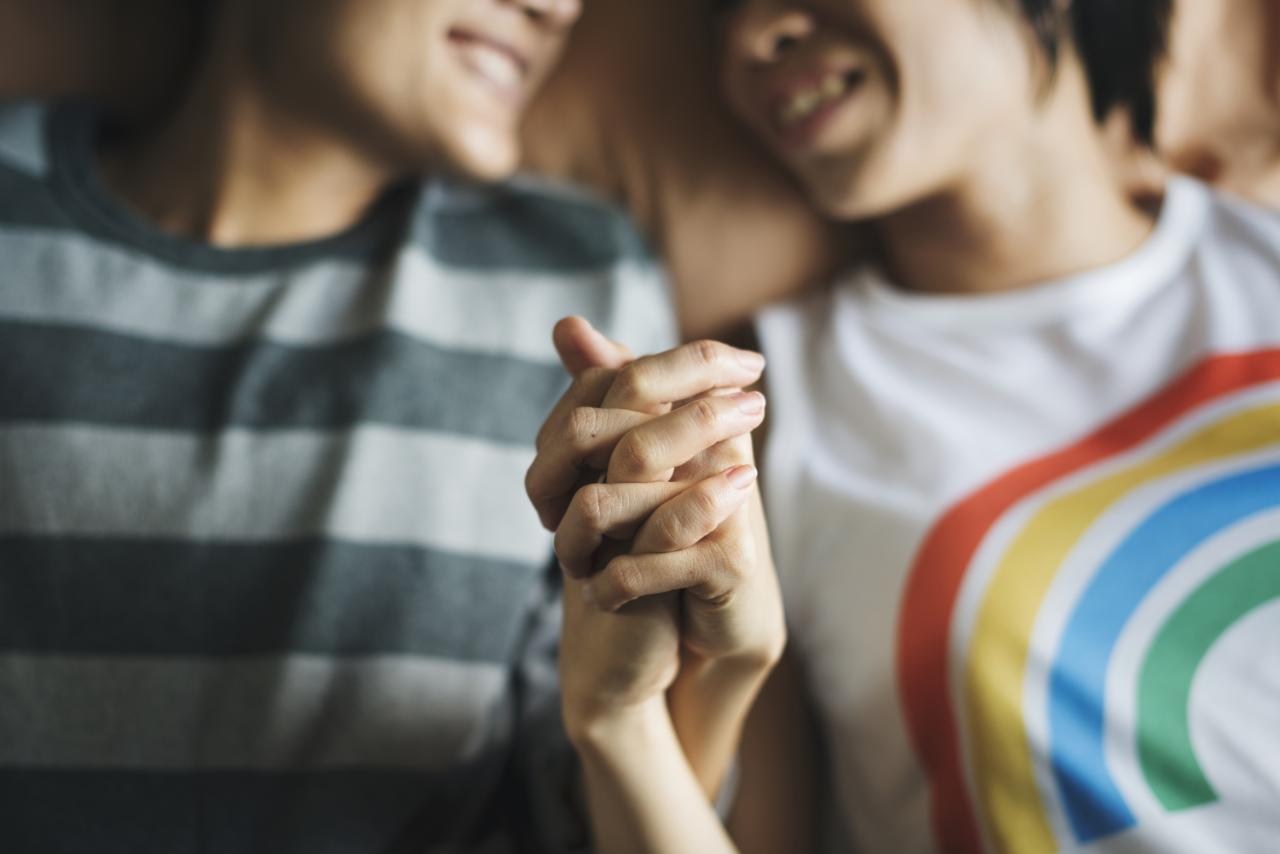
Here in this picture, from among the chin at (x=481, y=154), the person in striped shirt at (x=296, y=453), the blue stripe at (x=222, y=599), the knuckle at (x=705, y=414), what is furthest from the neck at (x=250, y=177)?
the knuckle at (x=705, y=414)

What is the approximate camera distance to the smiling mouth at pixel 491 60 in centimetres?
79

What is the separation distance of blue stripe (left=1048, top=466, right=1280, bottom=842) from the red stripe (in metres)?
0.06

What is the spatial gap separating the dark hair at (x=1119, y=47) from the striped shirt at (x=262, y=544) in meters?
0.43

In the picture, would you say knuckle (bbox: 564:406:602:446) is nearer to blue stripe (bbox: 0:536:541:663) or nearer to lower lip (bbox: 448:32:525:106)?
blue stripe (bbox: 0:536:541:663)

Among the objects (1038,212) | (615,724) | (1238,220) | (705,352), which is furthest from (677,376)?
(1238,220)

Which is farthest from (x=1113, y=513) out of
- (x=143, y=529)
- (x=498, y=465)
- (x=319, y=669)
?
(x=143, y=529)

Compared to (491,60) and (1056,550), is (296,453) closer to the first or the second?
(491,60)

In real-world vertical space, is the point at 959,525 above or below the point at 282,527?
above

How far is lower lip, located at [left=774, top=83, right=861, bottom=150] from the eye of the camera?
713 mm

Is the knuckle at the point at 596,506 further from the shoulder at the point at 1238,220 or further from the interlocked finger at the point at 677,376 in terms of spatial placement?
the shoulder at the point at 1238,220

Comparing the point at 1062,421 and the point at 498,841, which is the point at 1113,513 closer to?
the point at 1062,421

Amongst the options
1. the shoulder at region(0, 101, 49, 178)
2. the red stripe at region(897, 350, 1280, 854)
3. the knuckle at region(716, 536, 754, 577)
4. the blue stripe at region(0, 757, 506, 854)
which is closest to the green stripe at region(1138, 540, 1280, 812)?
the red stripe at region(897, 350, 1280, 854)

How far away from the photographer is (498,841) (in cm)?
74

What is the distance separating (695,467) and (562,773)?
0.36 meters
